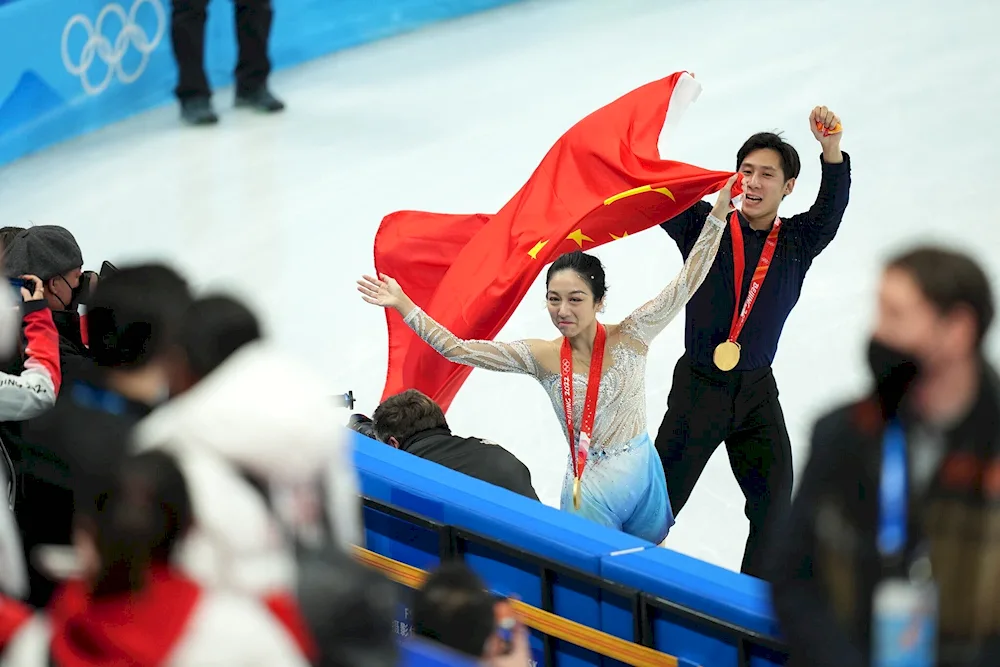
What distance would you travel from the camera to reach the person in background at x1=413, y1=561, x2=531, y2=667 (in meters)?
2.39

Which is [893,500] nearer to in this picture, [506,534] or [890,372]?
[890,372]

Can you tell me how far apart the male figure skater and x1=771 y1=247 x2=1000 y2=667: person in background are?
2.14 m

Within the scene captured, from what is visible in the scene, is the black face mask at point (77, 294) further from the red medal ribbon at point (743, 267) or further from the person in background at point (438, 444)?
the red medal ribbon at point (743, 267)

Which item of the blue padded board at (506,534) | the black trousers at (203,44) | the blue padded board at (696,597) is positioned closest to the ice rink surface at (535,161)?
the black trousers at (203,44)

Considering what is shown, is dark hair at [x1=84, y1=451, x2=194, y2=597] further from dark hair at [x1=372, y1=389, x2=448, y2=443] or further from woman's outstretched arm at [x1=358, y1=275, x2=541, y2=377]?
woman's outstretched arm at [x1=358, y1=275, x2=541, y2=377]

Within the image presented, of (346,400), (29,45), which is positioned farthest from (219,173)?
(346,400)

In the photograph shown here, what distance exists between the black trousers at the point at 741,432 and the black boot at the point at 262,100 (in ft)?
18.3

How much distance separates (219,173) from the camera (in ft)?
28.5

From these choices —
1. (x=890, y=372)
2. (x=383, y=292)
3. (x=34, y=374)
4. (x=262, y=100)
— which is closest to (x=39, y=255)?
(x=34, y=374)

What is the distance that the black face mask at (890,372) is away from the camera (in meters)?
2.19

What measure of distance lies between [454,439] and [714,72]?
6242 millimetres

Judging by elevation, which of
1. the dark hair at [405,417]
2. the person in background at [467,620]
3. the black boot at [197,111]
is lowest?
the dark hair at [405,417]

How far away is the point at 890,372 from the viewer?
7.22 ft

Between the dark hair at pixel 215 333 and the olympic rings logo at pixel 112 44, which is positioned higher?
the dark hair at pixel 215 333
